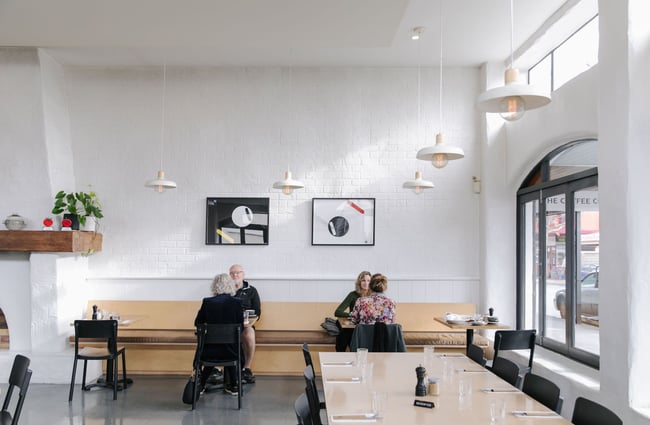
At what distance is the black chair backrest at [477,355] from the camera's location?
455cm

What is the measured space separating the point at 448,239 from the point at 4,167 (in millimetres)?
6214

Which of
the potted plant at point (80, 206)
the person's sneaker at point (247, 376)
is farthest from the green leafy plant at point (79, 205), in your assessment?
the person's sneaker at point (247, 376)

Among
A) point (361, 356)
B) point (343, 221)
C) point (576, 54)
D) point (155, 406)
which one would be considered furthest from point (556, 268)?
point (155, 406)

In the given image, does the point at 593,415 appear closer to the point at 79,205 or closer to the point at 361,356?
the point at 361,356

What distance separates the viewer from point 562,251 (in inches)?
238

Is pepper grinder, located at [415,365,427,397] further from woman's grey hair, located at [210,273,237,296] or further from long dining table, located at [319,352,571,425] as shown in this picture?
woman's grey hair, located at [210,273,237,296]

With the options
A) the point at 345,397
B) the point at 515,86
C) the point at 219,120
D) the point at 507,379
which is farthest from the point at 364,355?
the point at 219,120

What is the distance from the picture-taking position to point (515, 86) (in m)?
2.73

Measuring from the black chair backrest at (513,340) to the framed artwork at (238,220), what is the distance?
3.61 meters

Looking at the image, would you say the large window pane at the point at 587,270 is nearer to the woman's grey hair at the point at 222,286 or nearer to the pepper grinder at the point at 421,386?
the pepper grinder at the point at 421,386

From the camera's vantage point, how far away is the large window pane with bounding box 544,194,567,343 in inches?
237

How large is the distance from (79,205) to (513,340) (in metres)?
5.98

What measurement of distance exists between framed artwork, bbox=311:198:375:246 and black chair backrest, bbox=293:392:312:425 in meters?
4.56

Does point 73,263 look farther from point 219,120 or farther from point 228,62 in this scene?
point 228,62
